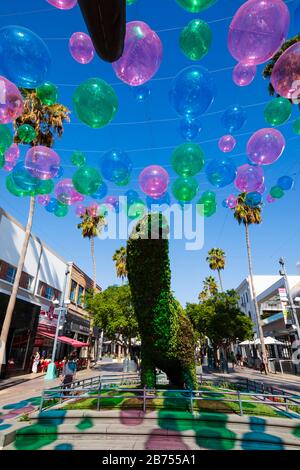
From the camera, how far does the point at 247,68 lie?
18.6 ft

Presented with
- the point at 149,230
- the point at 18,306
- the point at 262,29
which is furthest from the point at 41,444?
the point at 18,306

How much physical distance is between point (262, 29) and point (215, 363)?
29.0 metres

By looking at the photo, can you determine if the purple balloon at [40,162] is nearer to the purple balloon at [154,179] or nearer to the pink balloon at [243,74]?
the purple balloon at [154,179]

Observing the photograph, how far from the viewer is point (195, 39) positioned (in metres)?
4.84

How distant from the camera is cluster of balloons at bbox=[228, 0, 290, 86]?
151 inches

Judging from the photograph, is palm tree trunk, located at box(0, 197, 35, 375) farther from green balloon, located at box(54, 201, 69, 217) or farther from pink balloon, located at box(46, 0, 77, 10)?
pink balloon, located at box(46, 0, 77, 10)

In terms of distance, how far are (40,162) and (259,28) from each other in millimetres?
4777

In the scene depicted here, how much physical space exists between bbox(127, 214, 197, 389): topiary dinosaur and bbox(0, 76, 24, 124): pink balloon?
137 inches

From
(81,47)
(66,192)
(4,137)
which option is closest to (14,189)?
(66,192)

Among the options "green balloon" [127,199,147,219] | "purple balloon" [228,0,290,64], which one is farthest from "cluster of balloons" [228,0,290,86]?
"green balloon" [127,199,147,219]

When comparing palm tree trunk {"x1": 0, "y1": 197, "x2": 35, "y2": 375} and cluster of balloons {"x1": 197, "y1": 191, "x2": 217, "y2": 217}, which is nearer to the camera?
cluster of balloons {"x1": 197, "y1": 191, "x2": 217, "y2": 217}

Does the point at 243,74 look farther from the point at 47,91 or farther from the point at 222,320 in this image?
the point at 222,320

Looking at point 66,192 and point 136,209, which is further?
point 136,209
